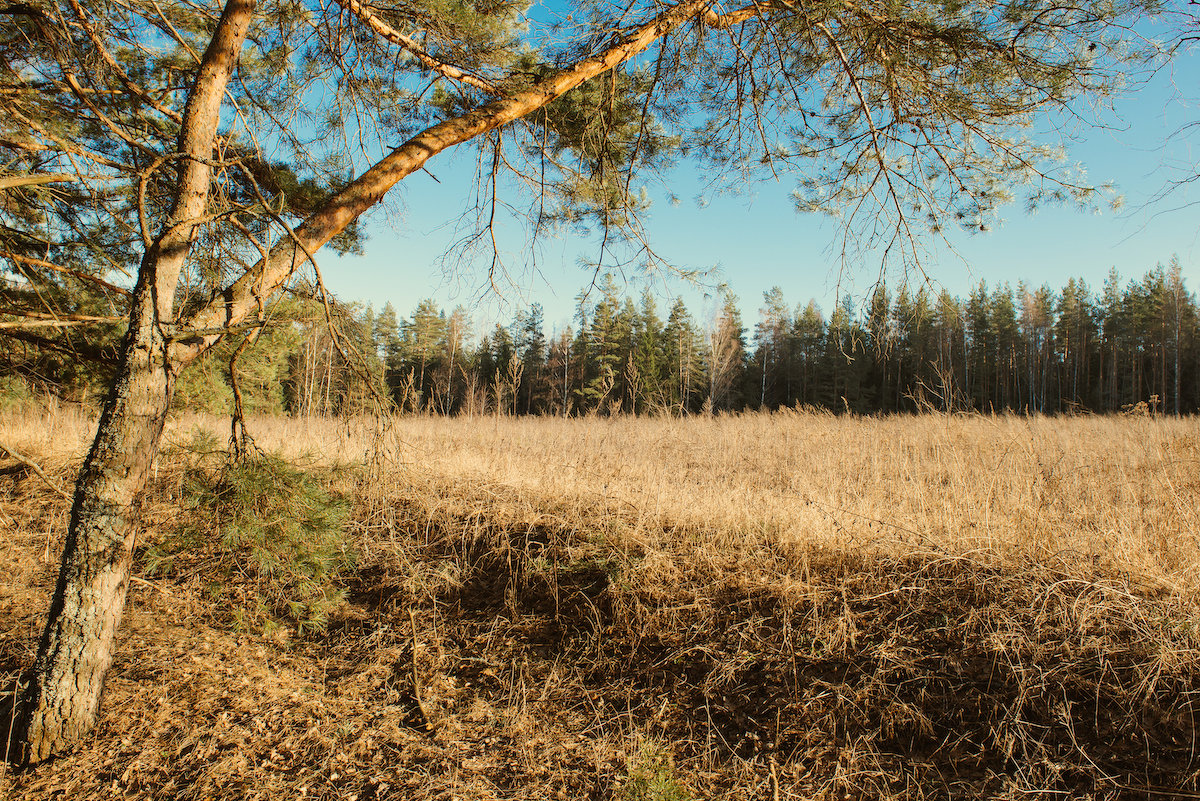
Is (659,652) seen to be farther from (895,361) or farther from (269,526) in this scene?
(895,361)

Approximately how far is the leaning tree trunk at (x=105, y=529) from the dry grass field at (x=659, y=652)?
22 cm

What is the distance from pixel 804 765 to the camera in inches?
83.0

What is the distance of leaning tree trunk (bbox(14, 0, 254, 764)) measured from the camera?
2.06 m

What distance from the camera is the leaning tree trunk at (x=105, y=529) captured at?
206 cm

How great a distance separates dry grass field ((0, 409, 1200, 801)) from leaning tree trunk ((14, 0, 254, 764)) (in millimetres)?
215

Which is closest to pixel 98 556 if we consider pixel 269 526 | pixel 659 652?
pixel 269 526

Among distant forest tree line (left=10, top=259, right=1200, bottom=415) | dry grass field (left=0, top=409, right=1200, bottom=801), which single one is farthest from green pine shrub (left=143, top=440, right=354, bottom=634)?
distant forest tree line (left=10, top=259, right=1200, bottom=415)

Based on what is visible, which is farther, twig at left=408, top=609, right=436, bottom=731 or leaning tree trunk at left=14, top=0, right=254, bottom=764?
twig at left=408, top=609, right=436, bottom=731

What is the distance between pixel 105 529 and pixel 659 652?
2.69m

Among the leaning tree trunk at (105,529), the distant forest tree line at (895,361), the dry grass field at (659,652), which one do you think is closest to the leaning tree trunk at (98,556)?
the leaning tree trunk at (105,529)

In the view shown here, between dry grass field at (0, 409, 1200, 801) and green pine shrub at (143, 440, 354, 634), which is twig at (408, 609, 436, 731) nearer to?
dry grass field at (0, 409, 1200, 801)

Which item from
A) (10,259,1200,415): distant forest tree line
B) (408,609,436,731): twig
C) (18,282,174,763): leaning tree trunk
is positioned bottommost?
(408,609,436,731): twig

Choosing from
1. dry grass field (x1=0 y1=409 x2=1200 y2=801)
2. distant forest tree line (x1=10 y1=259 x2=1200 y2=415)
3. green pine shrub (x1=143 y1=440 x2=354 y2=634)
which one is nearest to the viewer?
dry grass field (x1=0 y1=409 x2=1200 y2=801)

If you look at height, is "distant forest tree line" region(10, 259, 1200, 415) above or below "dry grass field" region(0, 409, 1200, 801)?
above
